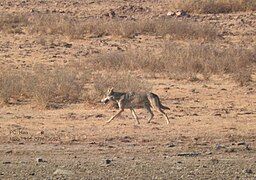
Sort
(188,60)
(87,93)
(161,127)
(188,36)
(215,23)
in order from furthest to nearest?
(215,23) < (188,36) < (188,60) < (87,93) < (161,127)

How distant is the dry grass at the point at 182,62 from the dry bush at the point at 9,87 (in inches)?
164

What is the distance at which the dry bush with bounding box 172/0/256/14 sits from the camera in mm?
36906

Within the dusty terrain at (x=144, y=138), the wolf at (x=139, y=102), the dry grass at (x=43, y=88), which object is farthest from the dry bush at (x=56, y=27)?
the wolf at (x=139, y=102)

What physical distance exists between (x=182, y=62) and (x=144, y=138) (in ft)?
28.8

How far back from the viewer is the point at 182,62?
21266 millimetres

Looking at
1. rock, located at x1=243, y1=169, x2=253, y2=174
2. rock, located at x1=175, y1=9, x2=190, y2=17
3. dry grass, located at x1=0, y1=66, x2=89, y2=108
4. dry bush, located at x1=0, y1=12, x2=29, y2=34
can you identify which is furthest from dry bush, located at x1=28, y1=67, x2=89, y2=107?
rock, located at x1=175, y1=9, x2=190, y2=17

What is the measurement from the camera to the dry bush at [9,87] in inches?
623

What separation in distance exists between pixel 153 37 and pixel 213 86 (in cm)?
998

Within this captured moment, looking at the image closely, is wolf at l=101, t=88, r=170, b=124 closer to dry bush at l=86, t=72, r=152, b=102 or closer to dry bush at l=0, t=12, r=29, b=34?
dry bush at l=86, t=72, r=152, b=102

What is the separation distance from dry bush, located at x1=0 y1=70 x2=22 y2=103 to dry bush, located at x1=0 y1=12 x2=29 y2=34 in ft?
39.7

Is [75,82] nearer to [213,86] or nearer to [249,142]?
[213,86]

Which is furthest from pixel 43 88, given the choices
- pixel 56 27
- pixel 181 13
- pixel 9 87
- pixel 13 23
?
pixel 181 13

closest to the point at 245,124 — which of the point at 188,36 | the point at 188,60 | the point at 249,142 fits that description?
the point at 249,142

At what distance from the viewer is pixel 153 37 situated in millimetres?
28469
